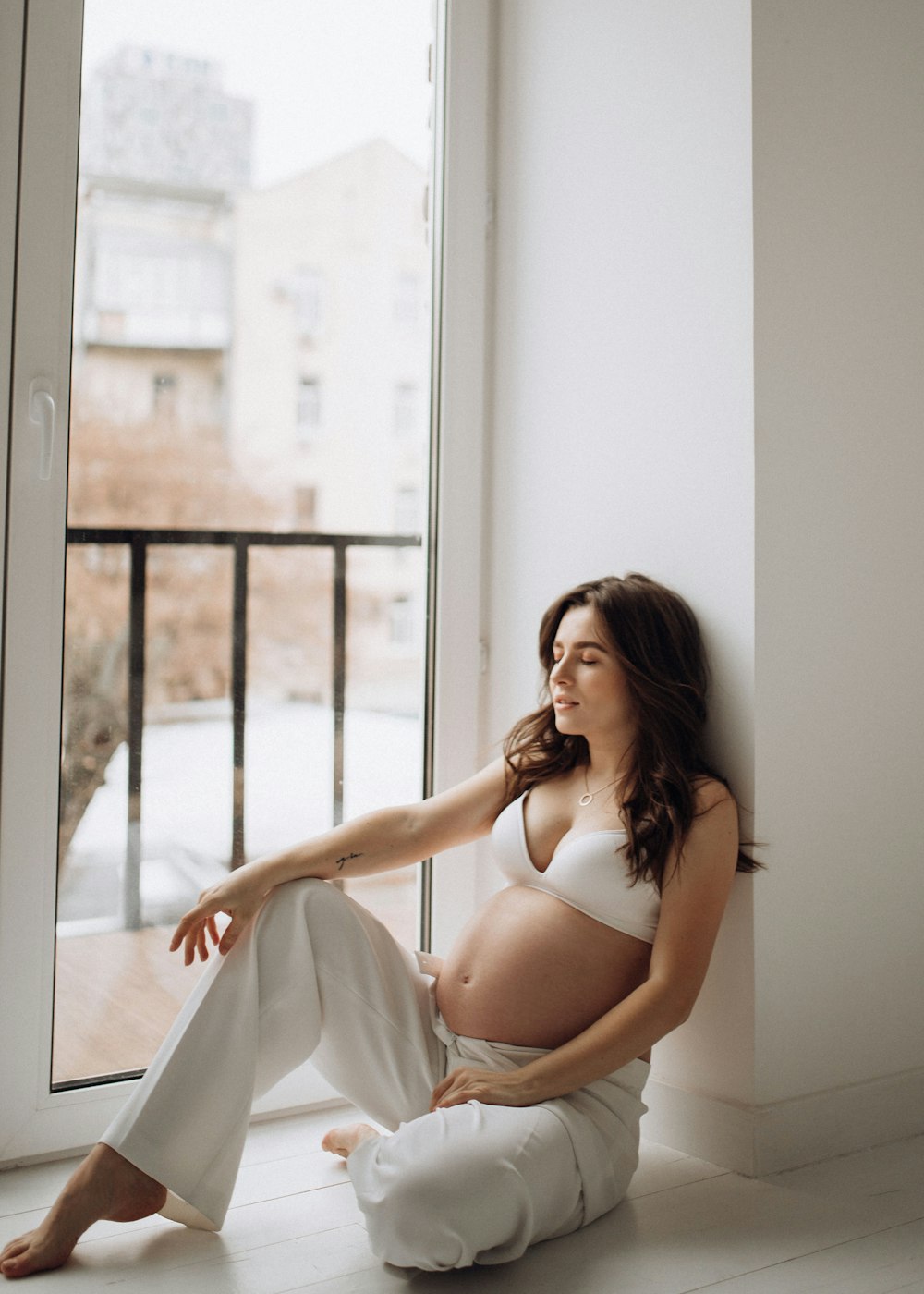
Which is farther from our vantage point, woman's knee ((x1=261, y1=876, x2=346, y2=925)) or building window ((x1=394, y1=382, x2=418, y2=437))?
building window ((x1=394, y1=382, x2=418, y2=437))

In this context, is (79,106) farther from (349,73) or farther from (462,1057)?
(462,1057)

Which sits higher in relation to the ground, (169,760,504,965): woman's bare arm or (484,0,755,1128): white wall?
(484,0,755,1128): white wall

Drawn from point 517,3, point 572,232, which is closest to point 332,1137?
point 572,232

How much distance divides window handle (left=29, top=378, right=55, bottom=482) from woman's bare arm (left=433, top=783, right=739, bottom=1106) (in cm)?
109

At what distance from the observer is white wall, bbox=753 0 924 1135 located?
1.77 meters

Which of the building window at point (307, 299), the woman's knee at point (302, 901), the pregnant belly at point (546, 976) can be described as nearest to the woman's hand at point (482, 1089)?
the pregnant belly at point (546, 976)

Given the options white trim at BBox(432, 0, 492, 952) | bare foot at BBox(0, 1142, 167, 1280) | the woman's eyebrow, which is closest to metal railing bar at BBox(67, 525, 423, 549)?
white trim at BBox(432, 0, 492, 952)

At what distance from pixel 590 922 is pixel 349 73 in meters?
1.55

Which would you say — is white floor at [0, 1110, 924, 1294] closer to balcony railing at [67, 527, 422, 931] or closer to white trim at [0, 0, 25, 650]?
balcony railing at [67, 527, 422, 931]

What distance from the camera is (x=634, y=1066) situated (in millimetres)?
1657

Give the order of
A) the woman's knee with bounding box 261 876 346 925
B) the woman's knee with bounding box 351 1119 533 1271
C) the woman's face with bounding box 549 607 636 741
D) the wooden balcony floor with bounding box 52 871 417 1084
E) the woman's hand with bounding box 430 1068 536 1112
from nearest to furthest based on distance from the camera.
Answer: the woman's knee with bounding box 351 1119 533 1271
the woman's hand with bounding box 430 1068 536 1112
the woman's knee with bounding box 261 876 346 925
the woman's face with bounding box 549 607 636 741
the wooden balcony floor with bounding box 52 871 417 1084

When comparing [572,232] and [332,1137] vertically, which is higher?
[572,232]

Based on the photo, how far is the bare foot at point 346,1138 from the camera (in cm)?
179

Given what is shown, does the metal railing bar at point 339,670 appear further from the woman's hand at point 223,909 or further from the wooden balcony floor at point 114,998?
the woman's hand at point 223,909
